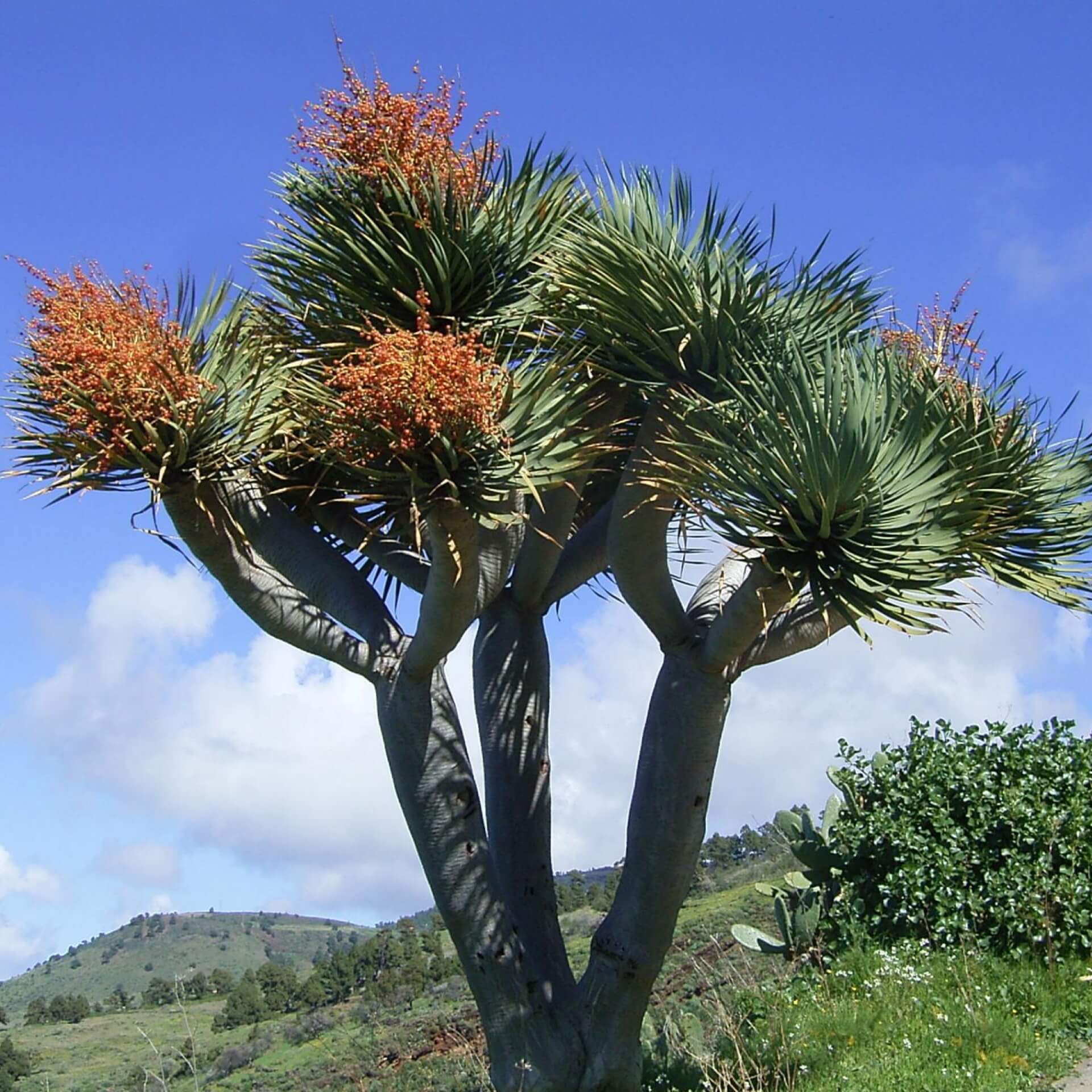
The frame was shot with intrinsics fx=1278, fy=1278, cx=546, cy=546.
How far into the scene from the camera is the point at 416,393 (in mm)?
5484

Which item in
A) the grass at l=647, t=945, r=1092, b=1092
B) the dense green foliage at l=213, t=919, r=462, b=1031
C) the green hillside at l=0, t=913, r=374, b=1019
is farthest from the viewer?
the green hillside at l=0, t=913, r=374, b=1019

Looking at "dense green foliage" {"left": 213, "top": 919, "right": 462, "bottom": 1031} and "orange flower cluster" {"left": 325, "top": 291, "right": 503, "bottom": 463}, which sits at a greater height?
"orange flower cluster" {"left": 325, "top": 291, "right": 503, "bottom": 463}

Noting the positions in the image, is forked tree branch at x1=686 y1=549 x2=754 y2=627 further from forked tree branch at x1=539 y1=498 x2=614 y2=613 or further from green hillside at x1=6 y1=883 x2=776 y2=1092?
green hillside at x1=6 y1=883 x2=776 y2=1092

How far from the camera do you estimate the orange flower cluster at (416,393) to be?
18.0ft

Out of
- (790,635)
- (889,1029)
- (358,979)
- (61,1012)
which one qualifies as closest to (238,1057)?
(358,979)

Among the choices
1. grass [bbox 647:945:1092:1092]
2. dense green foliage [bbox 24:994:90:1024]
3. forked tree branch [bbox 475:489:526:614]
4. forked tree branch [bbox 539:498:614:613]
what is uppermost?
dense green foliage [bbox 24:994:90:1024]

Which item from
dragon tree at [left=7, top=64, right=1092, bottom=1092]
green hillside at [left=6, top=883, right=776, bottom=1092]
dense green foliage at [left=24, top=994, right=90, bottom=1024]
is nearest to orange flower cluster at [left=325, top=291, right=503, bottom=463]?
dragon tree at [left=7, top=64, right=1092, bottom=1092]

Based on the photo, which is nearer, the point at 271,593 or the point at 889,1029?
the point at 271,593

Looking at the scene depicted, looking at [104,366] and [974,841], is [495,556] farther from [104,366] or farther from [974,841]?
[974,841]

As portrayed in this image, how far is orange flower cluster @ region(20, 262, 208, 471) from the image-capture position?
19.1 ft

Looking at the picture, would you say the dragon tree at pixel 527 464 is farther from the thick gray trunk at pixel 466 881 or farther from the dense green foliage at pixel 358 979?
the dense green foliage at pixel 358 979

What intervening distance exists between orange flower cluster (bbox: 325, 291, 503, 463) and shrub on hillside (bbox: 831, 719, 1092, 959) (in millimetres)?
5011

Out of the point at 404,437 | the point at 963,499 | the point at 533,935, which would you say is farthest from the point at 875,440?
the point at 533,935

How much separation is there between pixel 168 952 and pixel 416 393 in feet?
193
